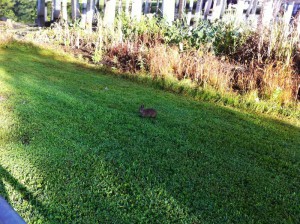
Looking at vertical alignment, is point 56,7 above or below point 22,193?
above

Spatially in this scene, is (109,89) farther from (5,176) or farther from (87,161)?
(5,176)

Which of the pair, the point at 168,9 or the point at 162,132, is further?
the point at 168,9

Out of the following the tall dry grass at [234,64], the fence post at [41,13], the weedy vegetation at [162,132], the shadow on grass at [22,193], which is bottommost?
the shadow on grass at [22,193]

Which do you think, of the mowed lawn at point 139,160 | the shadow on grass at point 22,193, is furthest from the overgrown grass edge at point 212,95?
the shadow on grass at point 22,193

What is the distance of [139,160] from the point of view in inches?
108

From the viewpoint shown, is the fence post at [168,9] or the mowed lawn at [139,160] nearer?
the mowed lawn at [139,160]

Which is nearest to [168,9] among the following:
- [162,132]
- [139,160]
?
[162,132]

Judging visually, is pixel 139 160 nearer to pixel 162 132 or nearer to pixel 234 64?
pixel 162 132

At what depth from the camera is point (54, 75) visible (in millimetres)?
5336

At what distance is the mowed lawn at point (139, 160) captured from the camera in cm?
217

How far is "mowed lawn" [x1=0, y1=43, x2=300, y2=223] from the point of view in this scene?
217cm

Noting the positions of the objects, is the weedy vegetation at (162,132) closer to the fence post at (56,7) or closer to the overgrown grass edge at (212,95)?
the overgrown grass edge at (212,95)

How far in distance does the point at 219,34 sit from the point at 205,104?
88.6 inches

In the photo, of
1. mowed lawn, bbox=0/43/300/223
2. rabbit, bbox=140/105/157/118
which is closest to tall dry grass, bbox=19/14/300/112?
mowed lawn, bbox=0/43/300/223
